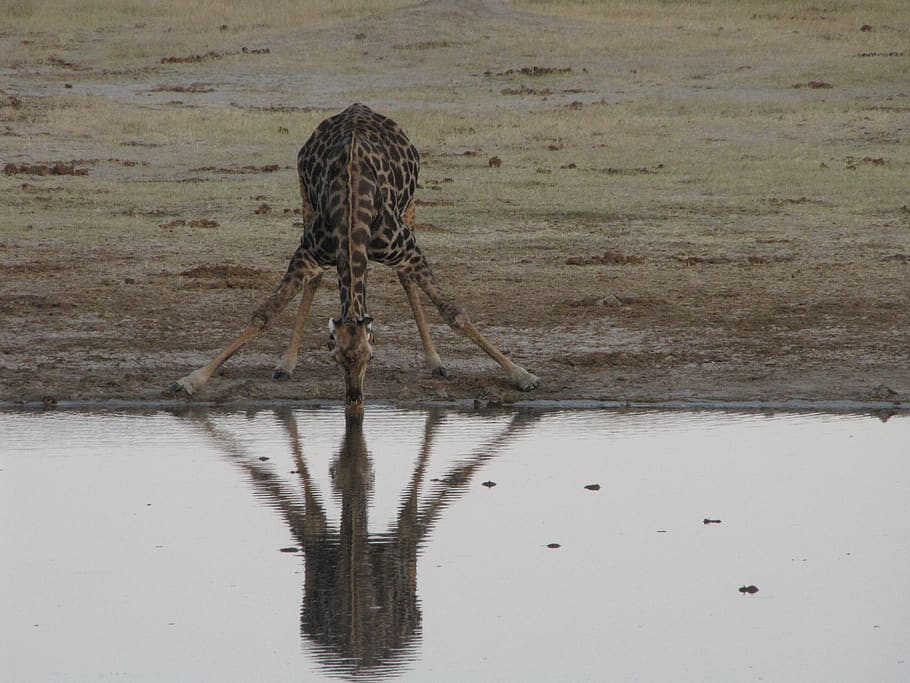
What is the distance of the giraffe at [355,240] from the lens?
30.2ft

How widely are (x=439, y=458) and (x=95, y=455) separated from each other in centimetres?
173

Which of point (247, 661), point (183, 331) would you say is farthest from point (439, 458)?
point (183, 331)

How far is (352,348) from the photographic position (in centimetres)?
854

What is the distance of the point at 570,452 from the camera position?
326 inches

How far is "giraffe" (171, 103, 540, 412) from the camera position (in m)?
9.21

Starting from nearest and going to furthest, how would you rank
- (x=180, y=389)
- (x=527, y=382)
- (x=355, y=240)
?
1. (x=355, y=240)
2. (x=180, y=389)
3. (x=527, y=382)

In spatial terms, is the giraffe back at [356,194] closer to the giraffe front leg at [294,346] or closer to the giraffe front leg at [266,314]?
the giraffe front leg at [266,314]

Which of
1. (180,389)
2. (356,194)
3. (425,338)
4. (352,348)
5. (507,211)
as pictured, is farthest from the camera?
(507,211)

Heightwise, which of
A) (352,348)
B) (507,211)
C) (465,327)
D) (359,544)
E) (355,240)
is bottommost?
(507,211)

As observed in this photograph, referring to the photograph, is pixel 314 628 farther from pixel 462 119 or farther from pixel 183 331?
pixel 462 119

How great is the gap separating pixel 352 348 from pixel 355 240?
3.24 ft

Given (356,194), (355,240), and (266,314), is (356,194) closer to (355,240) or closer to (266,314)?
(355,240)

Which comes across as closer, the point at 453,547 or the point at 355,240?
the point at 453,547

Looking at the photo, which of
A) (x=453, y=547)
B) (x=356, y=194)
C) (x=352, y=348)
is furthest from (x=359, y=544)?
(x=356, y=194)
